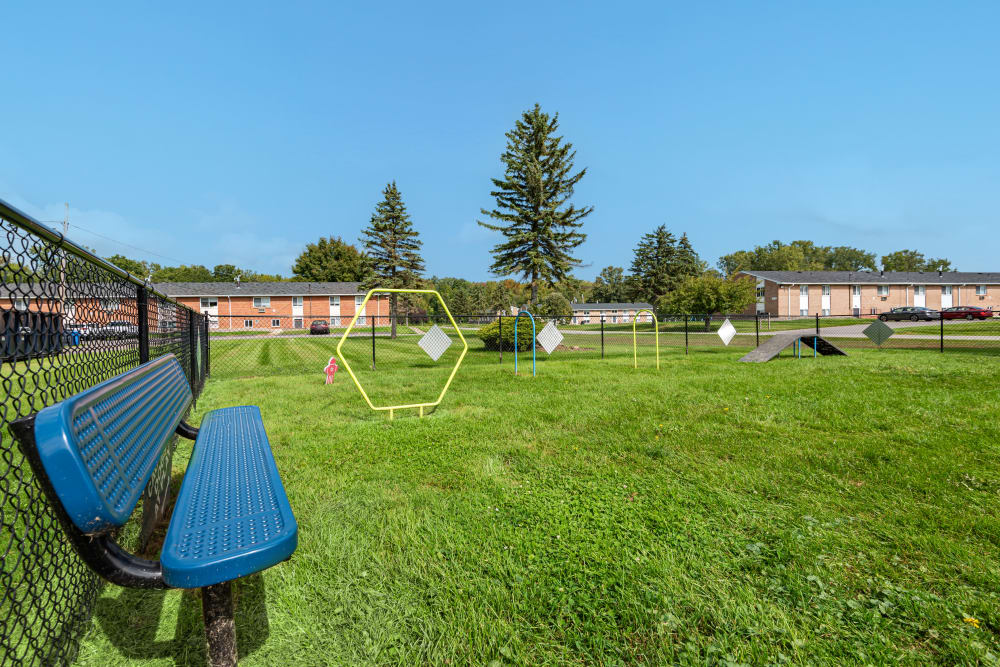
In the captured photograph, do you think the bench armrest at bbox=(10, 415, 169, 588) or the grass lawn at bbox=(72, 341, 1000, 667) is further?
the grass lawn at bbox=(72, 341, 1000, 667)

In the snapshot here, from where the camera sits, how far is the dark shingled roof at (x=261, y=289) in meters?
46.7

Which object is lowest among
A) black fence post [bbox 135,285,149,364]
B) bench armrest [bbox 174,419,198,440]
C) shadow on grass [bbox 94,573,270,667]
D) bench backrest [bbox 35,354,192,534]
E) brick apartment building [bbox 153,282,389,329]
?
shadow on grass [bbox 94,573,270,667]

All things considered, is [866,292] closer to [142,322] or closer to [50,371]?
[142,322]

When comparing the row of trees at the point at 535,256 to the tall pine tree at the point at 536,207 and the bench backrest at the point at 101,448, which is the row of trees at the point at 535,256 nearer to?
the tall pine tree at the point at 536,207

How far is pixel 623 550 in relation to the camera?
Result: 2.56 m

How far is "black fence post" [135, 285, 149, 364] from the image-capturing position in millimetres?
3688

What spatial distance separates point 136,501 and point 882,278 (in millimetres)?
71927

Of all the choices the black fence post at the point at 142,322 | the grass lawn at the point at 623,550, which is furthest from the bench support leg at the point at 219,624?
the black fence post at the point at 142,322

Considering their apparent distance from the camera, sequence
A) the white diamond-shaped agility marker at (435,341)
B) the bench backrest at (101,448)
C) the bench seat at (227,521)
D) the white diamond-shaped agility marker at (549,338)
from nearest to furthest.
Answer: the bench backrest at (101,448) → the bench seat at (227,521) → the white diamond-shaped agility marker at (435,341) → the white diamond-shaped agility marker at (549,338)

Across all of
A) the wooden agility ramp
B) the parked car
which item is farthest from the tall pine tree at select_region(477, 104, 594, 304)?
the parked car

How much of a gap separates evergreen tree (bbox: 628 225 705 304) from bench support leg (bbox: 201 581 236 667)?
2424 inches

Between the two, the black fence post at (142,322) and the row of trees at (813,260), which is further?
the row of trees at (813,260)

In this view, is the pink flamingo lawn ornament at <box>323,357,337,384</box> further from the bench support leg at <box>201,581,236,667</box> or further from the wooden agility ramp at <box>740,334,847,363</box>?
the wooden agility ramp at <box>740,334,847,363</box>

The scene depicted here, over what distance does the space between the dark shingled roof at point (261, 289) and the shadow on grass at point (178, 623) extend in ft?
151
